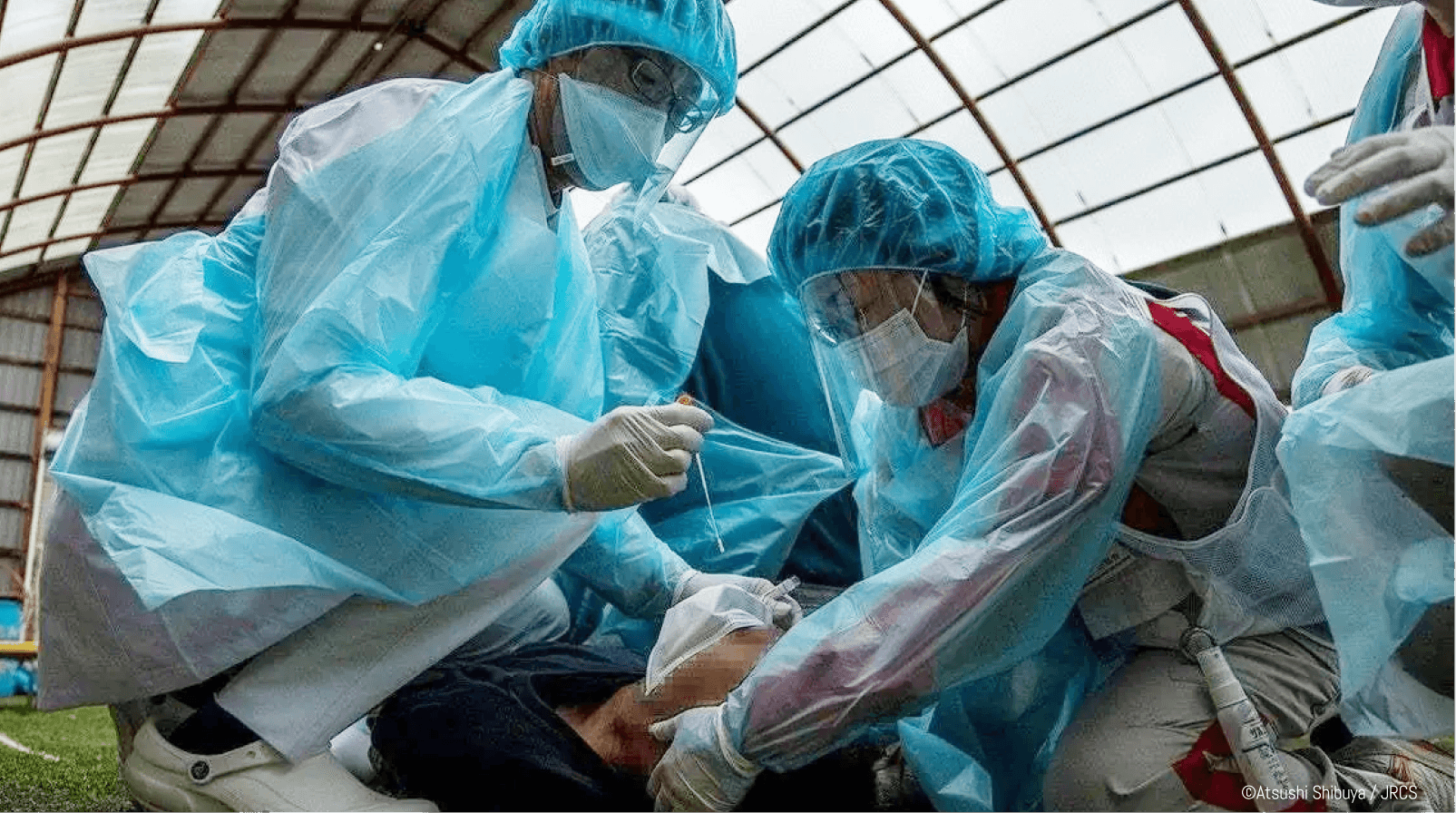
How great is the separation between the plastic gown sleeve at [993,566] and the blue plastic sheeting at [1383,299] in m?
0.48

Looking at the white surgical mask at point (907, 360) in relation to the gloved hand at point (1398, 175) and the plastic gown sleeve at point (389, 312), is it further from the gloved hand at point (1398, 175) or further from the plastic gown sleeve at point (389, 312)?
the gloved hand at point (1398, 175)

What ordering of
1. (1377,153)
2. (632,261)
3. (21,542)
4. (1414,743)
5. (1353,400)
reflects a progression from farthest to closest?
(21,542)
(632,261)
(1414,743)
(1353,400)
(1377,153)

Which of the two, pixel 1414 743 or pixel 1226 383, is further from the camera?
pixel 1414 743

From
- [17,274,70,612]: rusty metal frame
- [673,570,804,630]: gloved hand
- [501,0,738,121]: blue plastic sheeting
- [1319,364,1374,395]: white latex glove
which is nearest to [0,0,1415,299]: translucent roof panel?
[501,0,738,121]: blue plastic sheeting

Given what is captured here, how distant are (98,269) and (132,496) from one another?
414 mm

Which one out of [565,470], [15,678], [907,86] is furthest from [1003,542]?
[15,678]

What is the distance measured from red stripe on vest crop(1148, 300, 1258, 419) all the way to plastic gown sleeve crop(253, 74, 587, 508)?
2.47 feet

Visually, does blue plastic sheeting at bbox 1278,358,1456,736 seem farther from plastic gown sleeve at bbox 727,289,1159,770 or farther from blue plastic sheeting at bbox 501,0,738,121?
blue plastic sheeting at bbox 501,0,738,121

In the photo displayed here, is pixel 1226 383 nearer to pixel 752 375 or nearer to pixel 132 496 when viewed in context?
pixel 752 375

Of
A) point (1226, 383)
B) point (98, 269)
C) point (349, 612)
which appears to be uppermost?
point (98, 269)

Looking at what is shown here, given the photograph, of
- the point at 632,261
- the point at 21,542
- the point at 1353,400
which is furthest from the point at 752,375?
the point at 21,542

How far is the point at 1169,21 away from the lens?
710 centimetres

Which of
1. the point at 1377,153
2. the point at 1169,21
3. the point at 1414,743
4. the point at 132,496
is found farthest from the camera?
the point at 1169,21

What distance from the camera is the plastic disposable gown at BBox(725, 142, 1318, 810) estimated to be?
129 cm
